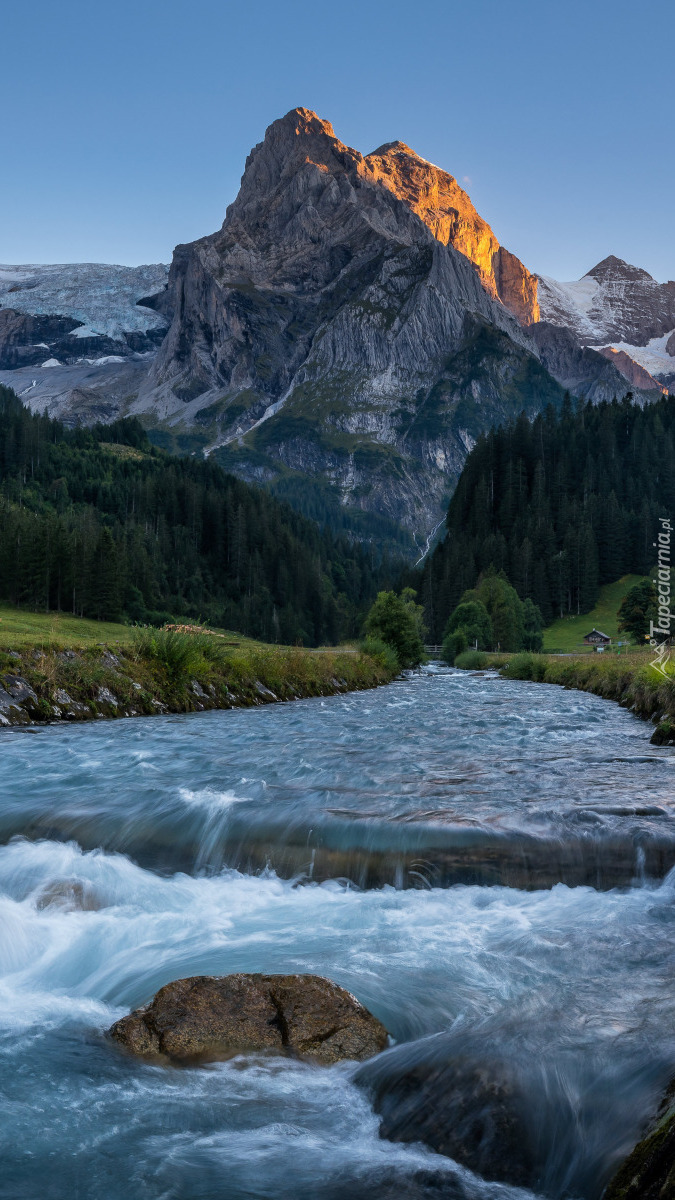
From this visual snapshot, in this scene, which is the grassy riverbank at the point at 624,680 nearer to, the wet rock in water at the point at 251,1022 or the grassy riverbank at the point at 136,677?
the grassy riverbank at the point at 136,677

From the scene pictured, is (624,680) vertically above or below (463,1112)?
below

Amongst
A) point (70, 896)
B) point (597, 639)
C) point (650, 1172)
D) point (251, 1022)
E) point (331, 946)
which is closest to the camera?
point (650, 1172)

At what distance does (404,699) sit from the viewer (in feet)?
144

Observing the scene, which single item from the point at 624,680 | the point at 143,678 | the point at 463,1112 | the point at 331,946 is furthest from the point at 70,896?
the point at 624,680

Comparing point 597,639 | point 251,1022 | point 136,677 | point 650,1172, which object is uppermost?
point 650,1172

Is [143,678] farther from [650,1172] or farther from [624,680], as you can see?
[650,1172]

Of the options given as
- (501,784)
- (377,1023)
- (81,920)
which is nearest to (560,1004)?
(377,1023)

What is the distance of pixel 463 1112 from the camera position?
586 centimetres

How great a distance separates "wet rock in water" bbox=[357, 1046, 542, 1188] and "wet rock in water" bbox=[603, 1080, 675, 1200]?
916mm

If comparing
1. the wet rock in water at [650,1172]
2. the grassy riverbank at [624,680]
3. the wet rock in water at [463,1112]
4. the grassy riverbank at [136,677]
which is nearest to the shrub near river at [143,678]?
the grassy riverbank at [136,677]

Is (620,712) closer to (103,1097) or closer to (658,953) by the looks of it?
(658,953)

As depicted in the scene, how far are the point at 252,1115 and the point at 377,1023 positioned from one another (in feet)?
5.24

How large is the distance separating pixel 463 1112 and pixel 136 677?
89.2 ft

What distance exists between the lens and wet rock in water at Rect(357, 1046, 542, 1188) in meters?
5.46
